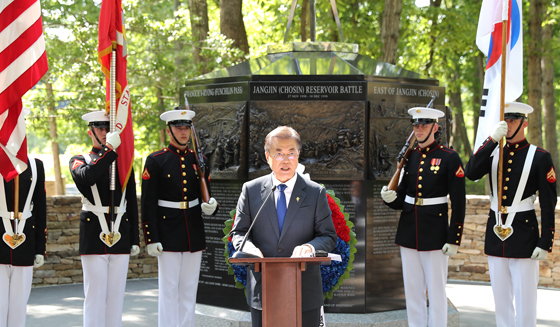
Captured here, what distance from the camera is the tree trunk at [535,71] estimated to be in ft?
48.9

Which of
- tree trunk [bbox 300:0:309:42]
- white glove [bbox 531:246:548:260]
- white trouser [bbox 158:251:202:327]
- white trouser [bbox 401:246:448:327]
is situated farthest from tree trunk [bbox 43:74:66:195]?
white glove [bbox 531:246:548:260]

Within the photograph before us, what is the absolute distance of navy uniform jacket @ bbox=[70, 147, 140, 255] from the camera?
537 cm

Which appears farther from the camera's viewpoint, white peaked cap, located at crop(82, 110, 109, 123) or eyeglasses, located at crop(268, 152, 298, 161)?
white peaked cap, located at crop(82, 110, 109, 123)

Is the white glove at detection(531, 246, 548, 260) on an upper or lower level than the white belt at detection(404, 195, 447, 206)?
lower

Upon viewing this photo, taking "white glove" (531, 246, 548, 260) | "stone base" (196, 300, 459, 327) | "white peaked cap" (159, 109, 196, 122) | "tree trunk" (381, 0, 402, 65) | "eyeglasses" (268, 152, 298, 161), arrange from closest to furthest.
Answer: "eyeglasses" (268, 152, 298, 161)
"white glove" (531, 246, 548, 260)
"white peaked cap" (159, 109, 196, 122)
"stone base" (196, 300, 459, 327)
"tree trunk" (381, 0, 402, 65)

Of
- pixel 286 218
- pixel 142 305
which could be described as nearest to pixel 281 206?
pixel 286 218

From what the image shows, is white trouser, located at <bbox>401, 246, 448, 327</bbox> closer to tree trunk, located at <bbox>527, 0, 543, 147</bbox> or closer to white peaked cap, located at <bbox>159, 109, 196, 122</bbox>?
white peaked cap, located at <bbox>159, 109, 196, 122</bbox>

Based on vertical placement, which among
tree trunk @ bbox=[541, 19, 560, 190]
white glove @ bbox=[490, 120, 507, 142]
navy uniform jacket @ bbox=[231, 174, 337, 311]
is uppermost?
tree trunk @ bbox=[541, 19, 560, 190]

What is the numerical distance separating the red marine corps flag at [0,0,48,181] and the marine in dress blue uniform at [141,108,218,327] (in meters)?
1.24

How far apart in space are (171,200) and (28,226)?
1.37 metres

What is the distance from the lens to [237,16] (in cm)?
1303

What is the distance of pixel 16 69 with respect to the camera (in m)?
5.34

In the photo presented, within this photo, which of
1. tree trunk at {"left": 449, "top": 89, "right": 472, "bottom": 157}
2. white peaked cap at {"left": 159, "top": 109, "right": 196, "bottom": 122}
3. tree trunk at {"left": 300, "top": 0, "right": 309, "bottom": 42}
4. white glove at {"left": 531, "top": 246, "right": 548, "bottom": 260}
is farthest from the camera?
tree trunk at {"left": 449, "top": 89, "right": 472, "bottom": 157}

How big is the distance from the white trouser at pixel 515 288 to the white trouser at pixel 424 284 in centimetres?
50
